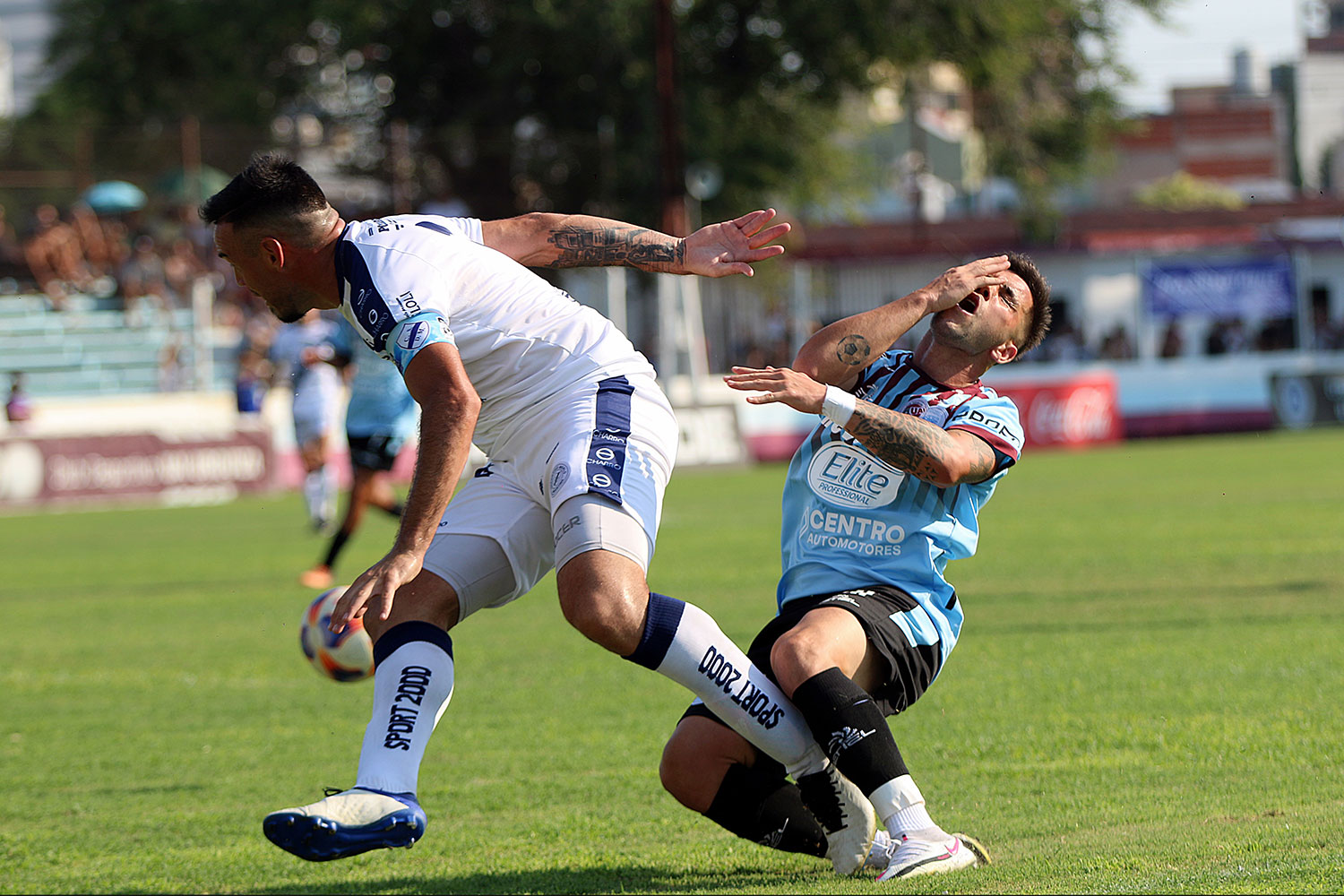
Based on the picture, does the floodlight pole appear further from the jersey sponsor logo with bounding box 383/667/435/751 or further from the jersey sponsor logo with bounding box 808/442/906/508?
the jersey sponsor logo with bounding box 383/667/435/751

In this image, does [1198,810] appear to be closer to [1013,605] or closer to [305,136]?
[1013,605]

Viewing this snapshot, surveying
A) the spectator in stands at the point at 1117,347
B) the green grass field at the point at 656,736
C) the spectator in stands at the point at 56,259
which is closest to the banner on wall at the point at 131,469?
the spectator in stands at the point at 56,259

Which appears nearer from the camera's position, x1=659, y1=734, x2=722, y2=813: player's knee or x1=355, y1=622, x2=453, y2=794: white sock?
x1=355, y1=622, x2=453, y2=794: white sock

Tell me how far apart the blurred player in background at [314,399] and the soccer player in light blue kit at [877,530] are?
10.8 meters

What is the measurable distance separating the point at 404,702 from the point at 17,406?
21.5 meters

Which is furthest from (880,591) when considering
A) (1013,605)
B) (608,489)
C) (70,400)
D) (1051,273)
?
(1051,273)

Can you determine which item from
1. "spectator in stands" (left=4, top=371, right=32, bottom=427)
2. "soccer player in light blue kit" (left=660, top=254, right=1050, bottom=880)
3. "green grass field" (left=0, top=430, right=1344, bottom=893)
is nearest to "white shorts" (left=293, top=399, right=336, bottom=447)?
"green grass field" (left=0, top=430, right=1344, bottom=893)

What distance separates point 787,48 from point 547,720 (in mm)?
30473

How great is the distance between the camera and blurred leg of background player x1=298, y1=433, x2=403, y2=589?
488 inches

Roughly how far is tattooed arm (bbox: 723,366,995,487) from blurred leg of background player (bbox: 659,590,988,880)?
16.8 inches

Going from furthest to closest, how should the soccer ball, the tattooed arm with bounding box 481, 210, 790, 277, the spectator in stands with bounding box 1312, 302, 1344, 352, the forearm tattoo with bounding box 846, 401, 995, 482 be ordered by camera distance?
the spectator in stands with bounding box 1312, 302, 1344, 352 → the soccer ball → the tattooed arm with bounding box 481, 210, 790, 277 → the forearm tattoo with bounding box 846, 401, 995, 482

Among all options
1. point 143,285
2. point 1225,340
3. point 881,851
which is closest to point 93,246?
point 143,285

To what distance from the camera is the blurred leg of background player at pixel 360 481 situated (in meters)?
12.4

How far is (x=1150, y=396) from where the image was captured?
31.2 meters
